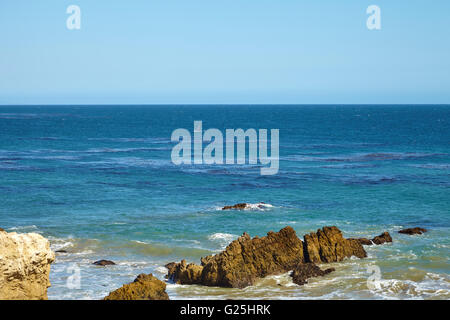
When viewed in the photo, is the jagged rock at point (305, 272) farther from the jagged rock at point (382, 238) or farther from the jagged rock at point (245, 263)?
the jagged rock at point (382, 238)

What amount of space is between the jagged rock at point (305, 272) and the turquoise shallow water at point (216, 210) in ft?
1.23

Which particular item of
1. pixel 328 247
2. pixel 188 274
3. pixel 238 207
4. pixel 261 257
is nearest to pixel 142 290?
pixel 188 274

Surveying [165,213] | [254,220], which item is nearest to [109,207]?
[165,213]

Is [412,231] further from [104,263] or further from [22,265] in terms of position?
[22,265]

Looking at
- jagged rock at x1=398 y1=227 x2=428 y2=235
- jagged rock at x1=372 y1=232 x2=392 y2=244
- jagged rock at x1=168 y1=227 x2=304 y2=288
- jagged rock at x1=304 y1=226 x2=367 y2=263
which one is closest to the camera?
jagged rock at x1=168 y1=227 x2=304 y2=288

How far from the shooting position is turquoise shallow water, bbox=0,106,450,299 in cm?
2414

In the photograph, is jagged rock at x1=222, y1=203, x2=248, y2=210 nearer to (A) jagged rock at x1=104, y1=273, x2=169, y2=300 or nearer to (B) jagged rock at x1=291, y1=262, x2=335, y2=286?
(B) jagged rock at x1=291, y1=262, x2=335, y2=286

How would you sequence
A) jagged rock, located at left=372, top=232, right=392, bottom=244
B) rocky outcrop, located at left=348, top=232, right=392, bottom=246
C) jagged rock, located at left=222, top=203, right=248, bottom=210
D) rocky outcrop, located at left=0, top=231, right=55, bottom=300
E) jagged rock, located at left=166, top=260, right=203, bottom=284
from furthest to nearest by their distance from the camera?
1. jagged rock, located at left=222, top=203, right=248, bottom=210
2. jagged rock, located at left=372, top=232, right=392, bottom=244
3. rocky outcrop, located at left=348, top=232, right=392, bottom=246
4. jagged rock, located at left=166, top=260, right=203, bottom=284
5. rocky outcrop, located at left=0, top=231, right=55, bottom=300

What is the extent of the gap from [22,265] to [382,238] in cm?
2214

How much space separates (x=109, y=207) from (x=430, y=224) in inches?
908

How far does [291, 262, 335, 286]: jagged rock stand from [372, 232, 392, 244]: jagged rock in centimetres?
630

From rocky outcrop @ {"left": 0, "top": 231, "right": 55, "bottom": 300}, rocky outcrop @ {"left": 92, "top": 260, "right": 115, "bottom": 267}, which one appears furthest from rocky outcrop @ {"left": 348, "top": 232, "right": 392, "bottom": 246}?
rocky outcrop @ {"left": 0, "top": 231, "right": 55, "bottom": 300}

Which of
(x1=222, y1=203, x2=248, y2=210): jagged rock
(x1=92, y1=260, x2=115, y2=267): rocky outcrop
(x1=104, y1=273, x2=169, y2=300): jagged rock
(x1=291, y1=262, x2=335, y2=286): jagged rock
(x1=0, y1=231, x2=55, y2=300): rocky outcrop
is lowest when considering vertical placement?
(x1=92, y1=260, x2=115, y2=267): rocky outcrop
